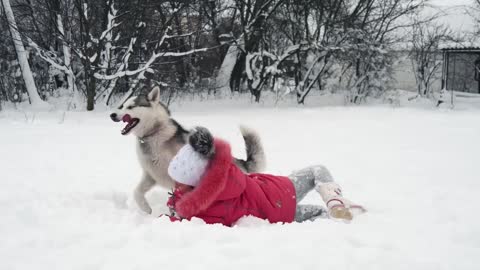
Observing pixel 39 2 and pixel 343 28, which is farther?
pixel 343 28

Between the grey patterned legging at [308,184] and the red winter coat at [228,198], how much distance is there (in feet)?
0.65

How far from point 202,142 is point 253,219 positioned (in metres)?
0.58

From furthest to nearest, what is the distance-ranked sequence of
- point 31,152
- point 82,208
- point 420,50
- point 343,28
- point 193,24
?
point 420,50
point 193,24
point 343,28
point 31,152
point 82,208

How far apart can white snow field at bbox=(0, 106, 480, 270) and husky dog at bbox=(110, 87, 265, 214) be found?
26 cm

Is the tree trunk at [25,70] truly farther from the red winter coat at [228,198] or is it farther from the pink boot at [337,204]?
the pink boot at [337,204]

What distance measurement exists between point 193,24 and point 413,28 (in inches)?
340

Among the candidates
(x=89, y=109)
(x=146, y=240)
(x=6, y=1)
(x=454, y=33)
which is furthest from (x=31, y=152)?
(x=454, y=33)

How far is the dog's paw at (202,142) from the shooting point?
8.54ft

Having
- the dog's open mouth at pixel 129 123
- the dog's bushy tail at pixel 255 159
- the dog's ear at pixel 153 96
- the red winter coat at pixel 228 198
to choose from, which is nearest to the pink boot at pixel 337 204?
the red winter coat at pixel 228 198

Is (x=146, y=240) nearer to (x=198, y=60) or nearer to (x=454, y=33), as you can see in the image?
(x=198, y=60)

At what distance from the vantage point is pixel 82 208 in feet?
9.48

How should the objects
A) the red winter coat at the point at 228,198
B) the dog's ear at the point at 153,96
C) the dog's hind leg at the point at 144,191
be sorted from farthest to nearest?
1. the dog's ear at the point at 153,96
2. the dog's hind leg at the point at 144,191
3. the red winter coat at the point at 228,198

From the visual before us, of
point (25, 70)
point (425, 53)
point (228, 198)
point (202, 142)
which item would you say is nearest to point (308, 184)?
point (228, 198)

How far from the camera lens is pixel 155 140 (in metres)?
3.88
